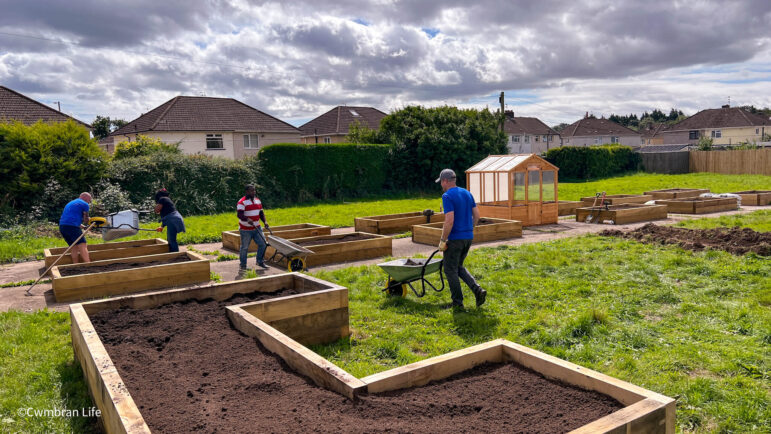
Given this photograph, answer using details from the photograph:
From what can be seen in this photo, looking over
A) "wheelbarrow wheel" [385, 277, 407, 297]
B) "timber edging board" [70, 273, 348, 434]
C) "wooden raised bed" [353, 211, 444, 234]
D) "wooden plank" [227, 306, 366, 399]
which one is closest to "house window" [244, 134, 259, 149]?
"wooden raised bed" [353, 211, 444, 234]

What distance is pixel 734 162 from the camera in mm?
35750

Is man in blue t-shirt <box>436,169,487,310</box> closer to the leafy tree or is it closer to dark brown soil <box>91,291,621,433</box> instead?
dark brown soil <box>91,291,621,433</box>

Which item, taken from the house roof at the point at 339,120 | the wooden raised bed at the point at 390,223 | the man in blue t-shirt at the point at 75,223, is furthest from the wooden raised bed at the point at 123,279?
the house roof at the point at 339,120

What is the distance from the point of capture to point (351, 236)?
511 inches

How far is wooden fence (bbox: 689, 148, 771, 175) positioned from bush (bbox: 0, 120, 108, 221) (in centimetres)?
3878

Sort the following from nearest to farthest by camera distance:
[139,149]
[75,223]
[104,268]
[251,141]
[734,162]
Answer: [104,268], [75,223], [139,149], [734,162], [251,141]

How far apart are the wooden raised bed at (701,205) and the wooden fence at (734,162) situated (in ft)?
61.4

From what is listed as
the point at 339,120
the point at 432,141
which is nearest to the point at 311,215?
the point at 432,141

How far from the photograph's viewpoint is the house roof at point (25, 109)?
23.8 m

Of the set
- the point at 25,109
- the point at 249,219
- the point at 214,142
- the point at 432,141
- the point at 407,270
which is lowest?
the point at 407,270

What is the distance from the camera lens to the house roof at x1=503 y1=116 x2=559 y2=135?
2574 inches

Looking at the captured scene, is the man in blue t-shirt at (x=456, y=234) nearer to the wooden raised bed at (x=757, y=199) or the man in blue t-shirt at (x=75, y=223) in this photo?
the man in blue t-shirt at (x=75, y=223)

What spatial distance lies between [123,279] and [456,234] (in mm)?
5578

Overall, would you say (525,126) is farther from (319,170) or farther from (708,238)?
(708,238)
